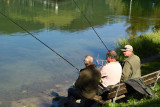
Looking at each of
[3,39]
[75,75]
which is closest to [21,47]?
[3,39]

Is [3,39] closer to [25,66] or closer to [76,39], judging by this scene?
[76,39]

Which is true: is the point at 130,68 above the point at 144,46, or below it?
above

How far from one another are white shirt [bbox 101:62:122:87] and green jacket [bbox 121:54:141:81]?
382 millimetres

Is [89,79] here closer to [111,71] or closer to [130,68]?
[111,71]

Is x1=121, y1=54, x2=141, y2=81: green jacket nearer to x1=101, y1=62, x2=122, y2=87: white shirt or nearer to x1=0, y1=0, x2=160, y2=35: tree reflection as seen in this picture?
x1=101, y1=62, x2=122, y2=87: white shirt

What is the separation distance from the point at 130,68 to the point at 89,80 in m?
1.21

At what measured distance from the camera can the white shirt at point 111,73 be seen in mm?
4738

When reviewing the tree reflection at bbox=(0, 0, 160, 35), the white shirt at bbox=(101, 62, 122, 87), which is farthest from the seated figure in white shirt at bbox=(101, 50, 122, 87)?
the tree reflection at bbox=(0, 0, 160, 35)

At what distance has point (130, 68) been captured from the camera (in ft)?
17.0

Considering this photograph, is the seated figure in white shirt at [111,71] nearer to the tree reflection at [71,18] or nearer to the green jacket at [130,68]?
the green jacket at [130,68]

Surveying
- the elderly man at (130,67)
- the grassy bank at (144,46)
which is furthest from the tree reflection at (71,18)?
the elderly man at (130,67)

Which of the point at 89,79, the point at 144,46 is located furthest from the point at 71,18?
the point at 89,79

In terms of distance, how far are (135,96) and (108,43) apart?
12.5 metres

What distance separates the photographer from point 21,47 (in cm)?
1670
